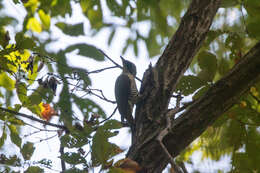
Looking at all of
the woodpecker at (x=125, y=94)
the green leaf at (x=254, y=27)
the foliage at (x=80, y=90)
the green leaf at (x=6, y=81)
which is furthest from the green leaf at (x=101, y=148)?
the woodpecker at (x=125, y=94)

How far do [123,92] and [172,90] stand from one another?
94.2 inches

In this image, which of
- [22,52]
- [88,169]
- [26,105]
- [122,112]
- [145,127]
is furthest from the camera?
[122,112]

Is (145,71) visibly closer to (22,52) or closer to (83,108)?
(22,52)

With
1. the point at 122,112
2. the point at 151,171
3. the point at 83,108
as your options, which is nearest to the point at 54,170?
the point at 151,171

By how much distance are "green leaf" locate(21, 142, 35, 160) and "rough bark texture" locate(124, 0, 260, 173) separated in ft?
2.30

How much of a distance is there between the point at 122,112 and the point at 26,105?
2.15 m

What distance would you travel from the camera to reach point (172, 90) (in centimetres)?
229

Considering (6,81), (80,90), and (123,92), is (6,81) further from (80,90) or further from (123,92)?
(123,92)

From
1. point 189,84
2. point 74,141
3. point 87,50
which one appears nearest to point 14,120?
point 74,141

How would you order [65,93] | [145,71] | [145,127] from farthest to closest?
[145,71] → [145,127] → [65,93]

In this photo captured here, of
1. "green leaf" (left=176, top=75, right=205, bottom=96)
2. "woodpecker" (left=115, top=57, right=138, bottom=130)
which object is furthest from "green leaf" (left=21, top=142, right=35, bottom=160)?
"woodpecker" (left=115, top=57, right=138, bottom=130)

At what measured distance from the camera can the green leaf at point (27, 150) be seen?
2034mm

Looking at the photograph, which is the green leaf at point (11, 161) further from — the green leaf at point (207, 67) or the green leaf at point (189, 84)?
the green leaf at point (207, 67)

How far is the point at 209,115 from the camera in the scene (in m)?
1.92
